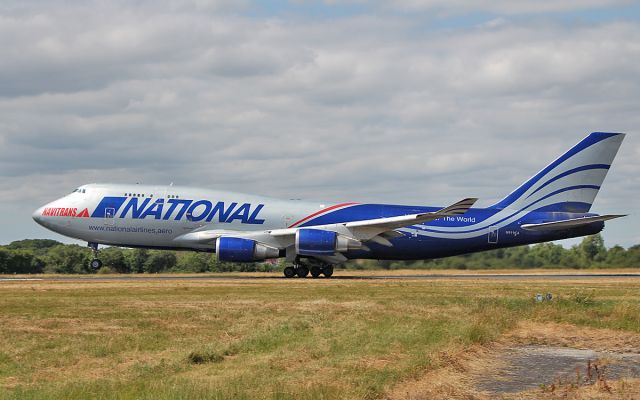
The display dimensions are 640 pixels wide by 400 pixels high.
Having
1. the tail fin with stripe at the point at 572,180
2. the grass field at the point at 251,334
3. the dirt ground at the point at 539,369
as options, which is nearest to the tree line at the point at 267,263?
the tail fin with stripe at the point at 572,180

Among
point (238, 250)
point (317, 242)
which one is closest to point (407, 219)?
point (317, 242)

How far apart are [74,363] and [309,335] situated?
5.43 meters

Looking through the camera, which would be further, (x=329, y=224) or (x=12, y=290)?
(x=329, y=224)

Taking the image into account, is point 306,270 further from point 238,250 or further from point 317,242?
point 238,250

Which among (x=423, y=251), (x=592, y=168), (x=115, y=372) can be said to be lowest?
(x=115, y=372)

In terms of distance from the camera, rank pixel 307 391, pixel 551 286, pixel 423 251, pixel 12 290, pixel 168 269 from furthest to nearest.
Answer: pixel 168 269
pixel 423 251
pixel 551 286
pixel 12 290
pixel 307 391

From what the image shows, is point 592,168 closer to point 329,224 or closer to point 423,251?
point 423,251

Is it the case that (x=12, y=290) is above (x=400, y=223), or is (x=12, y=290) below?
below

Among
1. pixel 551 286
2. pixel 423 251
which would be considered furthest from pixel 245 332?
pixel 423 251

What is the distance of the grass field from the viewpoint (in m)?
12.6

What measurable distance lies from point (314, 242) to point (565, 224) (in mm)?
12704

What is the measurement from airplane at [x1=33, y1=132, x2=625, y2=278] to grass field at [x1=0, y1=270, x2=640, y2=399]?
371 inches

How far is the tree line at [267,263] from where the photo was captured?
51.8m

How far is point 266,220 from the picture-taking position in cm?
4334
